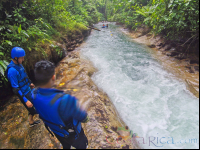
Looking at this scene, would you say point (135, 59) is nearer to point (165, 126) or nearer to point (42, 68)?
point (165, 126)

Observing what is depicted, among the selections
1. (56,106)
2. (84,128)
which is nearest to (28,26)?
(84,128)

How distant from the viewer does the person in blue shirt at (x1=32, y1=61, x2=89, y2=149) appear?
1408 mm

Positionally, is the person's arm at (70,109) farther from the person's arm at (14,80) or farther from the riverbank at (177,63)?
the riverbank at (177,63)

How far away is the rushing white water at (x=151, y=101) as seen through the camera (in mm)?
3012

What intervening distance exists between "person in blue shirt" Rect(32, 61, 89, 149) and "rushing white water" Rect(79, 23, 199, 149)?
203 cm

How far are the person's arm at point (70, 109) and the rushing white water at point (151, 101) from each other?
2092 mm

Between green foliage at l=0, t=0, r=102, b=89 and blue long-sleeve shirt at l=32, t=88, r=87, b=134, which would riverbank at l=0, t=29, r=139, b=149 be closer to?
blue long-sleeve shirt at l=32, t=88, r=87, b=134

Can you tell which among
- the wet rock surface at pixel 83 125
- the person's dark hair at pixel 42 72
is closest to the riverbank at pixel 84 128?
the wet rock surface at pixel 83 125

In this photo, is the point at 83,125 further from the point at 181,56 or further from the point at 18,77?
the point at 181,56

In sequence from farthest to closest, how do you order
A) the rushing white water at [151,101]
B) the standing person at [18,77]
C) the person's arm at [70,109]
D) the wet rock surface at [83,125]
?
the rushing white water at [151,101]
the wet rock surface at [83,125]
the standing person at [18,77]
the person's arm at [70,109]

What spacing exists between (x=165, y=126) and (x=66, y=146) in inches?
107

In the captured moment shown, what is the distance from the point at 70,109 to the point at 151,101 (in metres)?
3.47

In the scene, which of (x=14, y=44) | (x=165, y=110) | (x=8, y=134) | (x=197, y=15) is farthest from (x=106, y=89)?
(x=197, y=15)

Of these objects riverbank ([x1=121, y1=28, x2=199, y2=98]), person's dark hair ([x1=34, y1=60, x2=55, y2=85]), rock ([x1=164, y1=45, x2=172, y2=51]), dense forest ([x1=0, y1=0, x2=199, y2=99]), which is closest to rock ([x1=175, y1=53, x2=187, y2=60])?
riverbank ([x1=121, y1=28, x2=199, y2=98])
